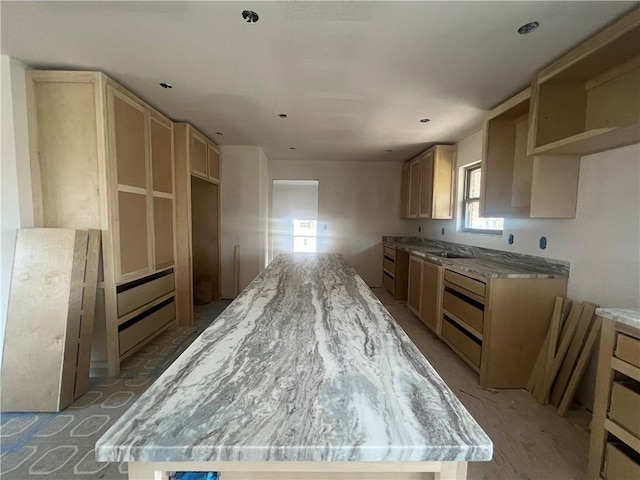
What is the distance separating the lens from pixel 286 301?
148 centimetres

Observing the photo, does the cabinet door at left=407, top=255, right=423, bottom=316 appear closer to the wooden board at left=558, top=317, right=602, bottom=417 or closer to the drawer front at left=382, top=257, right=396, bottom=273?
the drawer front at left=382, top=257, right=396, bottom=273

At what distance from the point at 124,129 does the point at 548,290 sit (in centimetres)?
375

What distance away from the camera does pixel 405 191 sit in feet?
16.9

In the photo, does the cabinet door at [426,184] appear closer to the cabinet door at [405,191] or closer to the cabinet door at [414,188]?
the cabinet door at [414,188]

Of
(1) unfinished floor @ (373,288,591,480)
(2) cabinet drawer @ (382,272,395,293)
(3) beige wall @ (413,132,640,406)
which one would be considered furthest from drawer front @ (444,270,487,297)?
(2) cabinet drawer @ (382,272,395,293)

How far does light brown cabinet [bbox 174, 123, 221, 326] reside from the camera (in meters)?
3.29

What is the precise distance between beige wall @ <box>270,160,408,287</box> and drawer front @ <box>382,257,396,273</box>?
154mm

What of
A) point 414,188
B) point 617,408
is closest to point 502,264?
point 617,408

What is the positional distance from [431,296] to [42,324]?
351 centimetres

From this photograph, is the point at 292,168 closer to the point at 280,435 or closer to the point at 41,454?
the point at 41,454

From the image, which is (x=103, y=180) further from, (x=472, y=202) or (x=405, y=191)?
(x=405, y=191)

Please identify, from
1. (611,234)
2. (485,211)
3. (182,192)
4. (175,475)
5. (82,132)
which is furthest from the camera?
(182,192)

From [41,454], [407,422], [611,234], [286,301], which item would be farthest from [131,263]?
[611,234]

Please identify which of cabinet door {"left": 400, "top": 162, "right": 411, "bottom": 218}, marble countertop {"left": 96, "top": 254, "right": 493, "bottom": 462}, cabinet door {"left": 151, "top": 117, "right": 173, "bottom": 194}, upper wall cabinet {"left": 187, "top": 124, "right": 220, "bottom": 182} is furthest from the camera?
cabinet door {"left": 400, "top": 162, "right": 411, "bottom": 218}
